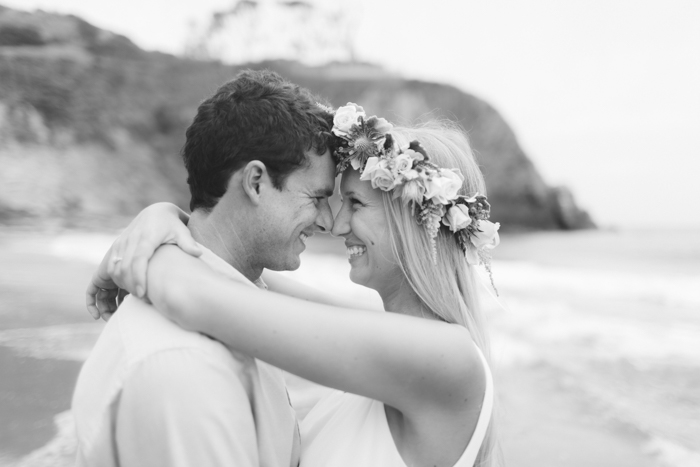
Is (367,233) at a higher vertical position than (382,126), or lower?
lower

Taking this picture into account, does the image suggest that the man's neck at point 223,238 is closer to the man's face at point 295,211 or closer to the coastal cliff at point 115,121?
the man's face at point 295,211

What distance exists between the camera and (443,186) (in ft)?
8.53

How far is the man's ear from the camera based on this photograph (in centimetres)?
248

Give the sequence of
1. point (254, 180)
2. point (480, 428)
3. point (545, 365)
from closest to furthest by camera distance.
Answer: point (480, 428) < point (254, 180) < point (545, 365)

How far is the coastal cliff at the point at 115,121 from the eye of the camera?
33656 mm

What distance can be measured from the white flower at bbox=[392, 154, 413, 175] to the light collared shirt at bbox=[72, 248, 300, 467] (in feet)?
3.47

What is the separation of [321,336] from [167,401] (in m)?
0.53

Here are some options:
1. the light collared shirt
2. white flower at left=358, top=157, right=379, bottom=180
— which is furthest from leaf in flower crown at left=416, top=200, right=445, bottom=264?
the light collared shirt

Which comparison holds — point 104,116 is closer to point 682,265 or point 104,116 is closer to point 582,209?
point 682,265

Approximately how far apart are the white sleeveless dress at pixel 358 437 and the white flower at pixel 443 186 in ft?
2.34

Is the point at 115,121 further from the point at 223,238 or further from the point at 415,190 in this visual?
the point at 415,190

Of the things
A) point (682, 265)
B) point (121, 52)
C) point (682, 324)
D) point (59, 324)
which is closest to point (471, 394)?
point (59, 324)

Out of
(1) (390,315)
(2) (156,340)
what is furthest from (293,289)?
(2) (156,340)

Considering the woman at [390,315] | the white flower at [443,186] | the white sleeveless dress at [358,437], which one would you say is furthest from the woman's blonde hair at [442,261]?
the white sleeveless dress at [358,437]
